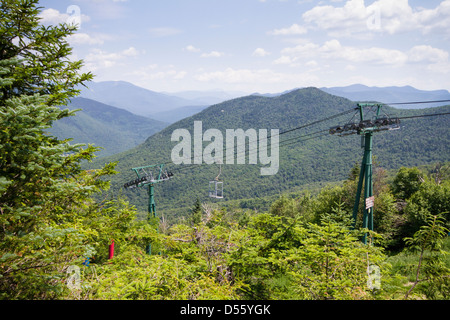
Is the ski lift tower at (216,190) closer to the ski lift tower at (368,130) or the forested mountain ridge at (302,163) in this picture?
the ski lift tower at (368,130)

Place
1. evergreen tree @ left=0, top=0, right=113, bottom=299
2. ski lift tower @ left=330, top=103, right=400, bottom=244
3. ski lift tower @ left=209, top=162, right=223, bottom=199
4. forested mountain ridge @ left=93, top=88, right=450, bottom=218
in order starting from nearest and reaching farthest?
evergreen tree @ left=0, top=0, right=113, bottom=299 < ski lift tower @ left=330, top=103, right=400, bottom=244 < ski lift tower @ left=209, top=162, right=223, bottom=199 < forested mountain ridge @ left=93, top=88, right=450, bottom=218

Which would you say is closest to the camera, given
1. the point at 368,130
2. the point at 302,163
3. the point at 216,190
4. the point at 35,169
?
the point at 35,169

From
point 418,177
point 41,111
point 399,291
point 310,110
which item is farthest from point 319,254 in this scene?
point 310,110

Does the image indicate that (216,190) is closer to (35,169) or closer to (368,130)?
(368,130)

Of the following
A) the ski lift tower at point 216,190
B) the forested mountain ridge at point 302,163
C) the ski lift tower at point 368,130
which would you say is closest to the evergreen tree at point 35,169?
the ski lift tower at point 216,190

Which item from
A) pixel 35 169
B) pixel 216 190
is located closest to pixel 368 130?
pixel 216 190

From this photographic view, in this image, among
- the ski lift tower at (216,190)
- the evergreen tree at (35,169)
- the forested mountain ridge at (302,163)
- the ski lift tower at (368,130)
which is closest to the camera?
the evergreen tree at (35,169)

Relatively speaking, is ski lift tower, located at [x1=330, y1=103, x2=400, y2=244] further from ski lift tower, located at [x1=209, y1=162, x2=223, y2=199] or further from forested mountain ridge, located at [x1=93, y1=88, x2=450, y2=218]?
forested mountain ridge, located at [x1=93, y1=88, x2=450, y2=218]

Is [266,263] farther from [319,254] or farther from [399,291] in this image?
[399,291]

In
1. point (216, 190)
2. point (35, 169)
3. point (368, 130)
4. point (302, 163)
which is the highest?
point (368, 130)

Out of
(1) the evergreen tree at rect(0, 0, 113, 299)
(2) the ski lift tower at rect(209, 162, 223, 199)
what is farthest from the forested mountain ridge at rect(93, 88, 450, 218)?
(1) the evergreen tree at rect(0, 0, 113, 299)

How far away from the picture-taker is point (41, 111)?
11.4 ft
